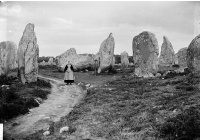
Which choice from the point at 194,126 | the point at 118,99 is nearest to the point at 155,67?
the point at 118,99

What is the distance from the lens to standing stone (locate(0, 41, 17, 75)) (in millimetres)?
33066

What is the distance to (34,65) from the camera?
27.1 meters

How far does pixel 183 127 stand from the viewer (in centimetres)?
936

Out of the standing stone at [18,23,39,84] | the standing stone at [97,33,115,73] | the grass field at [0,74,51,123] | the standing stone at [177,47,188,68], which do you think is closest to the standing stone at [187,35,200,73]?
the grass field at [0,74,51,123]

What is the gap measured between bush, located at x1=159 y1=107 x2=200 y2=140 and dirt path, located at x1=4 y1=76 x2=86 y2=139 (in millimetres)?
5905

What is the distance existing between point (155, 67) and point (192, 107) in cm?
2061

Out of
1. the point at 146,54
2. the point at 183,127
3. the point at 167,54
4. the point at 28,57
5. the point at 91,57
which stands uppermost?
the point at 167,54

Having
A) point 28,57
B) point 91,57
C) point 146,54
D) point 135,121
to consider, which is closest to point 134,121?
point 135,121

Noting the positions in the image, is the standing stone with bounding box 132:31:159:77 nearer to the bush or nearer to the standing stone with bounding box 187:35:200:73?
the standing stone with bounding box 187:35:200:73

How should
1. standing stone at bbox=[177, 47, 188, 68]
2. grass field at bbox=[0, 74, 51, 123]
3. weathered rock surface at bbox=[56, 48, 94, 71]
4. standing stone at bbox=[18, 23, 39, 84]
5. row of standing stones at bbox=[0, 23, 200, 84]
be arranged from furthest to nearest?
weathered rock surface at bbox=[56, 48, 94, 71], standing stone at bbox=[177, 47, 188, 68], standing stone at bbox=[18, 23, 39, 84], row of standing stones at bbox=[0, 23, 200, 84], grass field at bbox=[0, 74, 51, 123]

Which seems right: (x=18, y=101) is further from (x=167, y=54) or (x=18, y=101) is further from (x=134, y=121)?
(x=167, y=54)

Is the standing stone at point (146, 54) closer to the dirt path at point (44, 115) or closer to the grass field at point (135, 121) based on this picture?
the dirt path at point (44, 115)

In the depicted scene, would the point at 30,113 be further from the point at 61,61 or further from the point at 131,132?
the point at 61,61

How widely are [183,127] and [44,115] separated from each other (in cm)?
854
